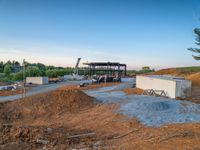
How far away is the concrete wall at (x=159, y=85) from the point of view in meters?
15.1

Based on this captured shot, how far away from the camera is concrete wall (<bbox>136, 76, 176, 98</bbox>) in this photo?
49.5 ft

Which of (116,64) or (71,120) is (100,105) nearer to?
(71,120)

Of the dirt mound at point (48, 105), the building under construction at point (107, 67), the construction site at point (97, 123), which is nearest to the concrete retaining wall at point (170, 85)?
the construction site at point (97, 123)

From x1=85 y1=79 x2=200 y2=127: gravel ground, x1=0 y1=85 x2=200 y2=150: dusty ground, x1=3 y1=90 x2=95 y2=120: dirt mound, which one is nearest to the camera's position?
x1=0 y1=85 x2=200 y2=150: dusty ground

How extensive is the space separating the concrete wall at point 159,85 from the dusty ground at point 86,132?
5615mm

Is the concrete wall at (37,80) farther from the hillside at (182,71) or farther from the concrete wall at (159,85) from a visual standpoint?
the hillside at (182,71)

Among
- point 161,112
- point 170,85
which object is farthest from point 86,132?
point 170,85

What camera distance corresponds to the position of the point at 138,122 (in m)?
8.88

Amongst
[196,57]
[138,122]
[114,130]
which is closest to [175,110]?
[138,122]

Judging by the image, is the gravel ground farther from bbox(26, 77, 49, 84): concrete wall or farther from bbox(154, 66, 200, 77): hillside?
bbox(154, 66, 200, 77): hillside

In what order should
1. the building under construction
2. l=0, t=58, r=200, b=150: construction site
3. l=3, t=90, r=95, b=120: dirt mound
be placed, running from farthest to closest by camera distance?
1. the building under construction
2. l=3, t=90, r=95, b=120: dirt mound
3. l=0, t=58, r=200, b=150: construction site

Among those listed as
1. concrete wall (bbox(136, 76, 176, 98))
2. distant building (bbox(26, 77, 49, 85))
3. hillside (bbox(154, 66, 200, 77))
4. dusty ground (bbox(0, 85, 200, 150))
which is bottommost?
dusty ground (bbox(0, 85, 200, 150))

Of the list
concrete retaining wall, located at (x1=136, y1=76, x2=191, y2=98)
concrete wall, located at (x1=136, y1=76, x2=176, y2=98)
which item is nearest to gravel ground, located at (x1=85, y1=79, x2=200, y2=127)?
concrete retaining wall, located at (x1=136, y1=76, x2=191, y2=98)

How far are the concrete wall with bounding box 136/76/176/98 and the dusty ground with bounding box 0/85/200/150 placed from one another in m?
5.62
